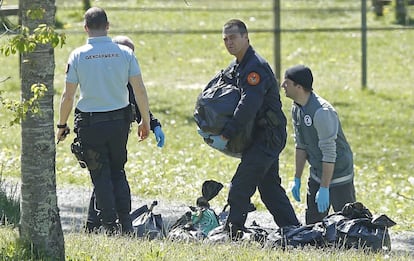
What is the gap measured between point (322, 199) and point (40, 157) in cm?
245

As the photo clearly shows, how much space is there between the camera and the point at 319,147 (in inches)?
295

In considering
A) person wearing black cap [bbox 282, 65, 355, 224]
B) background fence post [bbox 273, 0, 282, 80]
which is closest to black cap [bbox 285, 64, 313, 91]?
person wearing black cap [bbox 282, 65, 355, 224]

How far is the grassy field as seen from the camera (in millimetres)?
10727

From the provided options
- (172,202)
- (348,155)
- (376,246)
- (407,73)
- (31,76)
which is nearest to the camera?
(31,76)

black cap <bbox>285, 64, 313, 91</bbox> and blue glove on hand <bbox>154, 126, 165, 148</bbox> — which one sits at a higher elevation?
black cap <bbox>285, 64, 313, 91</bbox>

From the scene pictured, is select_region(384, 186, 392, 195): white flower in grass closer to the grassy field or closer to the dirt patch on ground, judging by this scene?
the grassy field

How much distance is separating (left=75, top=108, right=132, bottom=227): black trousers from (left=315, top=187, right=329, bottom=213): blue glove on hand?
4.60 ft

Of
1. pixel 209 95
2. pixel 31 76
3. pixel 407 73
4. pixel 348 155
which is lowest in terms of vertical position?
pixel 407 73

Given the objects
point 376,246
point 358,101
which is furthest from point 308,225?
point 358,101

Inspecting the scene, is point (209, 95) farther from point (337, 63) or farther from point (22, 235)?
point (337, 63)

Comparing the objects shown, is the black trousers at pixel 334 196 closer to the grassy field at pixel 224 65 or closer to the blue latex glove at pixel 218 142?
the blue latex glove at pixel 218 142

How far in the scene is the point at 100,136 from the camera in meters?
7.22

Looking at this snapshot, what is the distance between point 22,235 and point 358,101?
11.5m

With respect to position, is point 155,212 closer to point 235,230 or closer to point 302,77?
point 235,230
